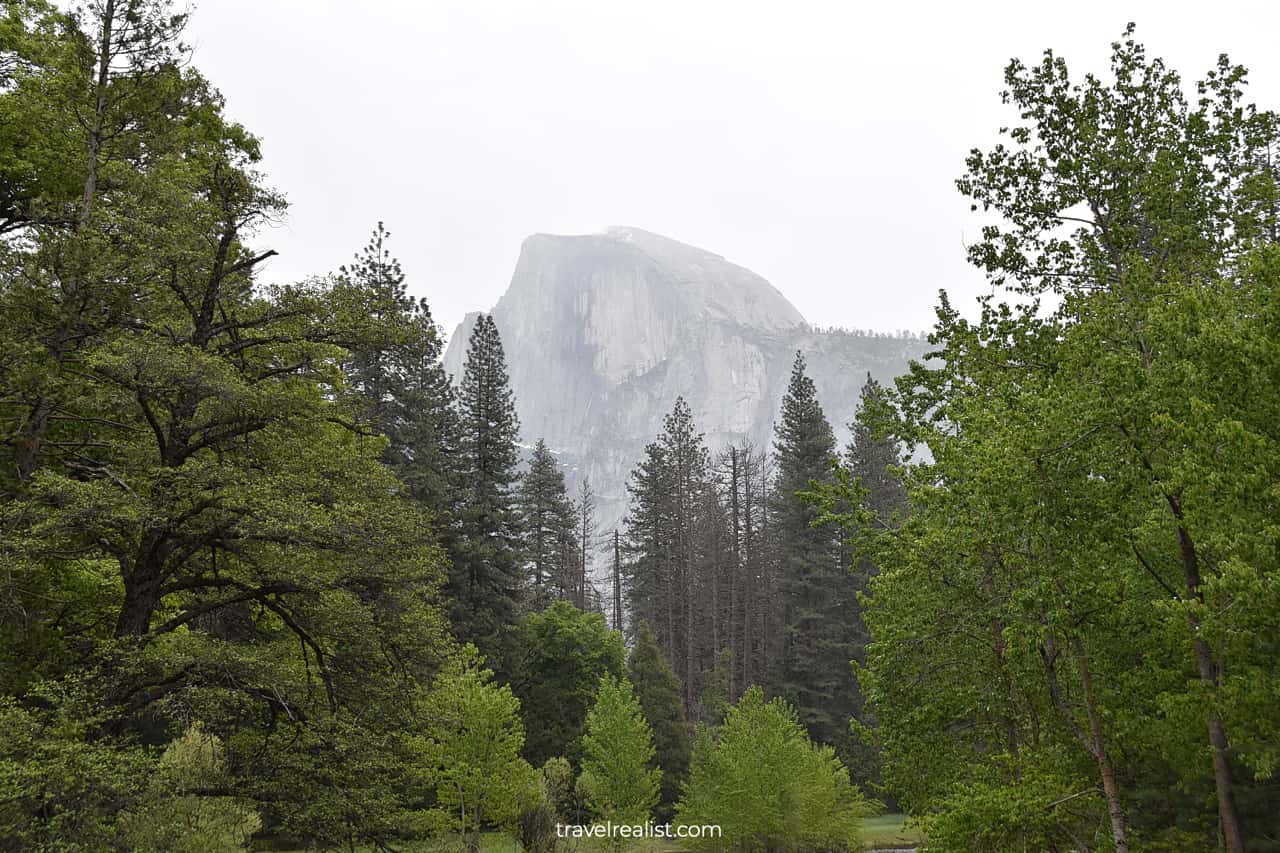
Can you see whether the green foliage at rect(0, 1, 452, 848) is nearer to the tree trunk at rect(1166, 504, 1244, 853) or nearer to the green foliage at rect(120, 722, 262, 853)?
the green foliage at rect(120, 722, 262, 853)

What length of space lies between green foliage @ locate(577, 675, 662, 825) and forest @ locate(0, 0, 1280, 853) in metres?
12.8

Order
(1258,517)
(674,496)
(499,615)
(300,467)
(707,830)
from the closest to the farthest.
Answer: (1258,517) < (300,467) < (707,830) < (499,615) < (674,496)

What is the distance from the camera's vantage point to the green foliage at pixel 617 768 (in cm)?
2653

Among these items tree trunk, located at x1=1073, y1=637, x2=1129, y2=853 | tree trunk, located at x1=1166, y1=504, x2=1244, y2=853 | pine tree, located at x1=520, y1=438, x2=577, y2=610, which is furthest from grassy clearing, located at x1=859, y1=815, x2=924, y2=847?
tree trunk, located at x1=1166, y1=504, x2=1244, y2=853

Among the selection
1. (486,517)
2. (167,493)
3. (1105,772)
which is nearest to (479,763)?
(486,517)

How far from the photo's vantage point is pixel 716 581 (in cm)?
4981

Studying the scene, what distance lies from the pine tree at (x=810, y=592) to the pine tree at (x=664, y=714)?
24.2 ft

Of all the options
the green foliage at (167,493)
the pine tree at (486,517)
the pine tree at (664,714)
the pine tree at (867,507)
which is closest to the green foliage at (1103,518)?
the green foliage at (167,493)

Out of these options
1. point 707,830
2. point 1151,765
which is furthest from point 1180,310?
point 707,830

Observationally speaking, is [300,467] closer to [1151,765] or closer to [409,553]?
[409,553]

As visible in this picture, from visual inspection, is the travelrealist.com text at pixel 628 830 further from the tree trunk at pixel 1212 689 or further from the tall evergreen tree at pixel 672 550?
the tree trunk at pixel 1212 689

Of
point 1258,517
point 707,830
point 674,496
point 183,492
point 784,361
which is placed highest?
point 784,361

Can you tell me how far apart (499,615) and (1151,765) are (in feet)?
85.6

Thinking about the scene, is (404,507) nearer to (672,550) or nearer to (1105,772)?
(1105,772)
